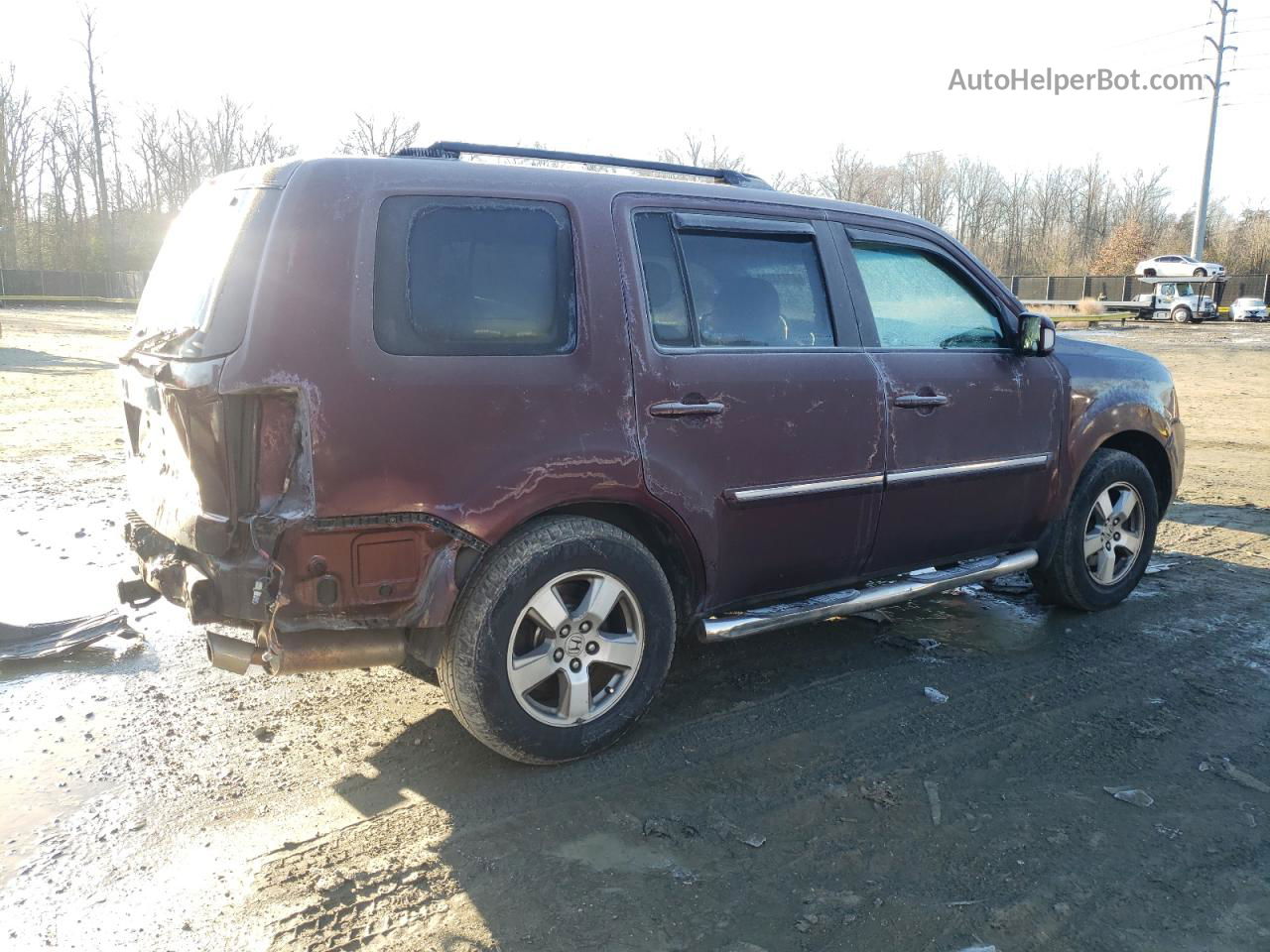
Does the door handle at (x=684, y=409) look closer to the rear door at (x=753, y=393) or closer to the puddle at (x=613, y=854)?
the rear door at (x=753, y=393)

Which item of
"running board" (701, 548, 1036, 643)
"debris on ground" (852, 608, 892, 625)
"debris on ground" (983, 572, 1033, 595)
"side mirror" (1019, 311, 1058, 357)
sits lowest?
"debris on ground" (852, 608, 892, 625)

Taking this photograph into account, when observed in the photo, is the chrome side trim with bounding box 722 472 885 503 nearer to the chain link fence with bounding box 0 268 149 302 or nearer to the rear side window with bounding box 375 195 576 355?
the rear side window with bounding box 375 195 576 355

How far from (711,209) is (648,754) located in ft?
7.02

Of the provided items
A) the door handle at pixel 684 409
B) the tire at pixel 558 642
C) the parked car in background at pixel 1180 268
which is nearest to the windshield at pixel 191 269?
the tire at pixel 558 642

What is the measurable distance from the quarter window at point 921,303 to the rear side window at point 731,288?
0.34 meters

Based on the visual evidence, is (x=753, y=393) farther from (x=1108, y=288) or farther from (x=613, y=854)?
(x=1108, y=288)

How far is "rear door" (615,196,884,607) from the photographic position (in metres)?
3.61

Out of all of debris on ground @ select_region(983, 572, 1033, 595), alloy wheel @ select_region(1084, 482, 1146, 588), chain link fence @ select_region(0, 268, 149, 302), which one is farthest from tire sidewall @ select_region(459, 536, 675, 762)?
chain link fence @ select_region(0, 268, 149, 302)

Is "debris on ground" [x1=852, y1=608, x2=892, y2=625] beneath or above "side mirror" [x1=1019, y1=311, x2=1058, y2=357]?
beneath

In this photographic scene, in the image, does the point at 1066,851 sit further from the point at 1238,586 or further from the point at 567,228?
the point at 1238,586

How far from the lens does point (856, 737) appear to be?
3744 mm

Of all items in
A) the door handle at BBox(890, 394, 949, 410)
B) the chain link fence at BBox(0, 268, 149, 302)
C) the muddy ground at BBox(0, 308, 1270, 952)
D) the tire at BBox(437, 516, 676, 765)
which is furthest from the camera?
the chain link fence at BBox(0, 268, 149, 302)

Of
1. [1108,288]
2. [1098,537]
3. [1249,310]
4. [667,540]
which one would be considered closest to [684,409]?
[667,540]

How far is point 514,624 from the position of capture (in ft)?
10.7
